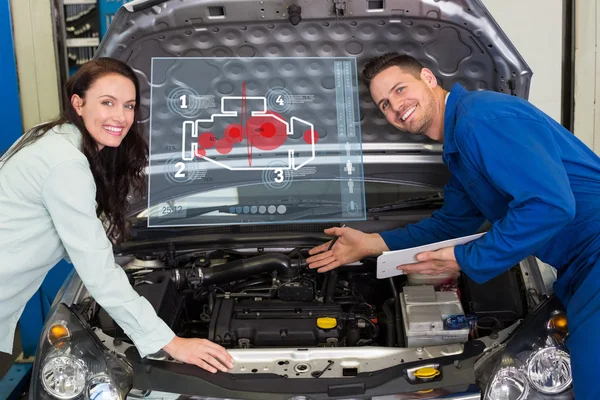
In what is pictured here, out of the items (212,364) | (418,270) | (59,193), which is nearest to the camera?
(59,193)

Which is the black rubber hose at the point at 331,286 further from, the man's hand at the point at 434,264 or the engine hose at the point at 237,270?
the man's hand at the point at 434,264

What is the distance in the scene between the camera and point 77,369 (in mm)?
1539

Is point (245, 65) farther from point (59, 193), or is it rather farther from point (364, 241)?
point (59, 193)

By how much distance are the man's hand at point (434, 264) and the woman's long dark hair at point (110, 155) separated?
37.4 inches

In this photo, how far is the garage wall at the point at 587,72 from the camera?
3.53 m

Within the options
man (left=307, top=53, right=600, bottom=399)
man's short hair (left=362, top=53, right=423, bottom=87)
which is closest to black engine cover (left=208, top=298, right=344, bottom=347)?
man (left=307, top=53, right=600, bottom=399)

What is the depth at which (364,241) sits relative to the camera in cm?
209

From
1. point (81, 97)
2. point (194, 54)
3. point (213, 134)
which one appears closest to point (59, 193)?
point (81, 97)

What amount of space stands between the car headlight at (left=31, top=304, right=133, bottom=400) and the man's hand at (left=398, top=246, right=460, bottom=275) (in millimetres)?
916

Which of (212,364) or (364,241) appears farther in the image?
(364,241)

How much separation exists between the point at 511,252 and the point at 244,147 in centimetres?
104

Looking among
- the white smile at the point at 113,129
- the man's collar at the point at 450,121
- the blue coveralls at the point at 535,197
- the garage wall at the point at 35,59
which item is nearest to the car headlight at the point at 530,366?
the blue coveralls at the point at 535,197

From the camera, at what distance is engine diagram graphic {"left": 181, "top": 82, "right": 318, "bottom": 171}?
6.96 feet
